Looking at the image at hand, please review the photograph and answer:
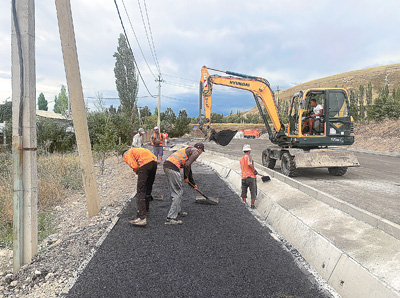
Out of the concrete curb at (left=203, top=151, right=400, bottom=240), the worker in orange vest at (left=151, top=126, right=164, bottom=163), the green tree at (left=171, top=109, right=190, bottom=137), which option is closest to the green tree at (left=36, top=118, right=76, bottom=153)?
the worker in orange vest at (left=151, top=126, right=164, bottom=163)

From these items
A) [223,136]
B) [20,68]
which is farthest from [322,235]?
[223,136]

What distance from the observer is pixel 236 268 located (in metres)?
3.61

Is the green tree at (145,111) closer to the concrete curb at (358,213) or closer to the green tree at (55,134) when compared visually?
the green tree at (55,134)

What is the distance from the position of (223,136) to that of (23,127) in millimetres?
10654

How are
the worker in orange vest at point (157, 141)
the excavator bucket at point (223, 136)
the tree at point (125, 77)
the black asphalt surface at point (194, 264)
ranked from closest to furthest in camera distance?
the black asphalt surface at point (194, 264), the excavator bucket at point (223, 136), the worker in orange vest at point (157, 141), the tree at point (125, 77)

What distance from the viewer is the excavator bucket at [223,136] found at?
12.5 meters

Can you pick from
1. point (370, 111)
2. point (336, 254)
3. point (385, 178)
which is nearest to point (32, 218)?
point (336, 254)

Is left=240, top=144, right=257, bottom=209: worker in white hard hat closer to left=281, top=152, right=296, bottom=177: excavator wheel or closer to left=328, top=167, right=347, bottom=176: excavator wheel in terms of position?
left=281, top=152, right=296, bottom=177: excavator wheel

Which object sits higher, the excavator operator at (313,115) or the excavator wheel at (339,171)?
the excavator operator at (313,115)

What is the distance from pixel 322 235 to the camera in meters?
4.05

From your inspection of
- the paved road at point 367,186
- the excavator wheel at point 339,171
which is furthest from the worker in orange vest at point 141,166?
the excavator wheel at point 339,171

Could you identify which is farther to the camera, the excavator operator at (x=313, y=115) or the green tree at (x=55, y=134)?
the green tree at (x=55, y=134)

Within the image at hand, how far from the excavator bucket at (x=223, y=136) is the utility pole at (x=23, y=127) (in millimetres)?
9150

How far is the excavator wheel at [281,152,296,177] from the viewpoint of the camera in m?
9.69
